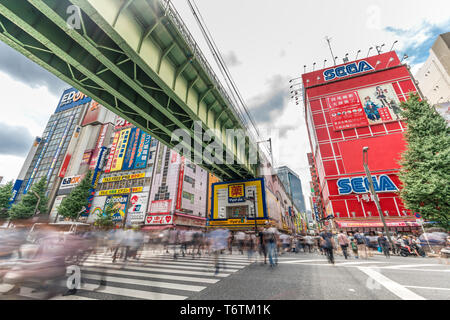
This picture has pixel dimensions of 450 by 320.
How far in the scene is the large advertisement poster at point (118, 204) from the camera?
115 ft

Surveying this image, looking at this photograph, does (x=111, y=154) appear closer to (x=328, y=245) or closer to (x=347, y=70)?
(x=328, y=245)

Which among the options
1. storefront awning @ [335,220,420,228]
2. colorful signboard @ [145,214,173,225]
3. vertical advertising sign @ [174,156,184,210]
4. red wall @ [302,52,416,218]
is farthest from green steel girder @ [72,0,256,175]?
vertical advertising sign @ [174,156,184,210]

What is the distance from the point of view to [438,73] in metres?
40.0

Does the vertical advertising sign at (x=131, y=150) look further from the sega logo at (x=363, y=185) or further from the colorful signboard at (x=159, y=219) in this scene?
the sega logo at (x=363, y=185)

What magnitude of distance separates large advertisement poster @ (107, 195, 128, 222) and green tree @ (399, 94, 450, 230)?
4281cm

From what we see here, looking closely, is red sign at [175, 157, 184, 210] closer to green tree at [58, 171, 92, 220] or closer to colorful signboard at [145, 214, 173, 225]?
colorful signboard at [145, 214, 173, 225]

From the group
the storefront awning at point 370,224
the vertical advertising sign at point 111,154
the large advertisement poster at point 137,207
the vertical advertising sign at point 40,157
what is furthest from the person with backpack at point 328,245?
the vertical advertising sign at point 40,157

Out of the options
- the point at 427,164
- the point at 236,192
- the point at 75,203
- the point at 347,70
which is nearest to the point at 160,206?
the point at 236,192

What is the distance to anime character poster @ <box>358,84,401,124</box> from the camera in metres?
27.0

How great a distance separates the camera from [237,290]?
174 inches

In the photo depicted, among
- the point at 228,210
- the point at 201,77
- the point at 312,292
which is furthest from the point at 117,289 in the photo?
the point at 228,210

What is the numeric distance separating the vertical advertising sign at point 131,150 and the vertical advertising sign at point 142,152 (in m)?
1.13

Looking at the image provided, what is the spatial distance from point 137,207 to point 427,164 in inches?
1631
